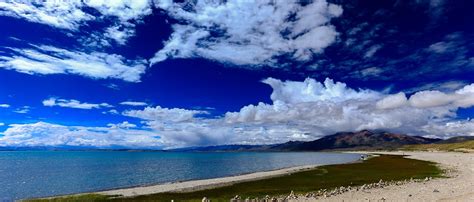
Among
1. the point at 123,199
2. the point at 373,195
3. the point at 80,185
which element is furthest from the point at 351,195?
the point at 80,185

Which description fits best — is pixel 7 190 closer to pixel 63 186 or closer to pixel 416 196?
pixel 63 186

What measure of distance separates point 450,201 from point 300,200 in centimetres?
1457

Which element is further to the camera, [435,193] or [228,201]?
[435,193]

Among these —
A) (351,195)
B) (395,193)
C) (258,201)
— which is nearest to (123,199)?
(258,201)

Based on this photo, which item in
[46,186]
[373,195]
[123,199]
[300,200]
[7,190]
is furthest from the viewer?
[46,186]

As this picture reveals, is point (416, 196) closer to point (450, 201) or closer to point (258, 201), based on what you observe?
point (450, 201)

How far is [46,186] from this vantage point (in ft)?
267

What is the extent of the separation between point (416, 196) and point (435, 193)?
422 centimetres

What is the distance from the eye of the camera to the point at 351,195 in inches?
1722

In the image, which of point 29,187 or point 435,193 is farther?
point 29,187

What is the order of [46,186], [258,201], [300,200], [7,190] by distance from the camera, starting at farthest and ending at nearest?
1. [46,186]
2. [7,190]
3. [300,200]
4. [258,201]

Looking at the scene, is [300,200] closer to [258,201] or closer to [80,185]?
[258,201]

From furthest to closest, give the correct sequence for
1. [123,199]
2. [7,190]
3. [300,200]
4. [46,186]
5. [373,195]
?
[46,186]
[7,190]
[123,199]
[373,195]
[300,200]

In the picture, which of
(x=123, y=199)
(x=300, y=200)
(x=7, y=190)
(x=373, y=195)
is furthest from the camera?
(x=7, y=190)
